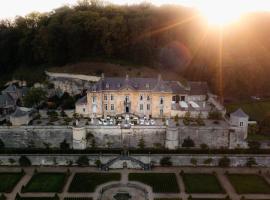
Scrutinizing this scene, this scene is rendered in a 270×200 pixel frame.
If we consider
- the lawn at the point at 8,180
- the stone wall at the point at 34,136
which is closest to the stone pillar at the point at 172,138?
the stone wall at the point at 34,136

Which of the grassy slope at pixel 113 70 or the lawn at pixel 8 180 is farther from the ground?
the grassy slope at pixel 113 70

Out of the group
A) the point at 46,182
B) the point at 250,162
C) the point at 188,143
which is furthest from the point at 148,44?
the point at 46,182

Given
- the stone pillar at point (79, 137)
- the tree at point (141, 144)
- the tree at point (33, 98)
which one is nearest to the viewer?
the stone pillar at point (79, 137)

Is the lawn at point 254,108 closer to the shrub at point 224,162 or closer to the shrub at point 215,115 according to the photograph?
the shrub at point 215,115

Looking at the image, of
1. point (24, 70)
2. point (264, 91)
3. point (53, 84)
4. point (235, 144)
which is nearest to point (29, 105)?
point (53, 84)

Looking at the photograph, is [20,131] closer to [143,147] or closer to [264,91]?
[143,147]

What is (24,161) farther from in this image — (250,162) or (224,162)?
(250,162)

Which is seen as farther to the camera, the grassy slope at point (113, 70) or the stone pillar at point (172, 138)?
the grassy slope at point (113, 70)
